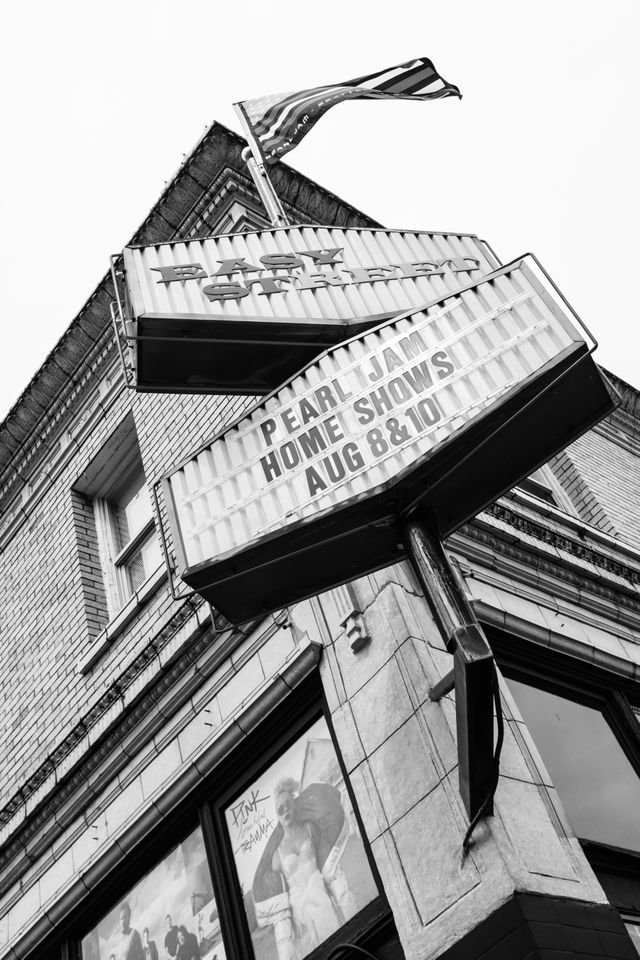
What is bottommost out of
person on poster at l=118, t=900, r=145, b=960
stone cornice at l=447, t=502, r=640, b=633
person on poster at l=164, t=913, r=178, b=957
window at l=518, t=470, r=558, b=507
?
person on poster at l=164, t=913, r=178, b=957

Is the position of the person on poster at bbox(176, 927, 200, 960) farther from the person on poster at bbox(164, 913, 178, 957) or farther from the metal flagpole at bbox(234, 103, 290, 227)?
the metal flagpole at bbox(234, 103, 290, 227)

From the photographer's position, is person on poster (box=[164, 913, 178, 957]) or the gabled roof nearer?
person on poster (box=[164, 913, 178, 957])

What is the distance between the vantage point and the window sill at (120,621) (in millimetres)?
9039

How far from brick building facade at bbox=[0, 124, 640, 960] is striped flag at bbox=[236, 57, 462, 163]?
1.08m

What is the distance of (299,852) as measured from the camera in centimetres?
647

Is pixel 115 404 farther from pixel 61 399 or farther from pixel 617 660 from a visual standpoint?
→ pixel 617 660

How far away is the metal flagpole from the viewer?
29.1ft

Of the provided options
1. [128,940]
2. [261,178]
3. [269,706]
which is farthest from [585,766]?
[261,178]

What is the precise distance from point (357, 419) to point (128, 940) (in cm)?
446

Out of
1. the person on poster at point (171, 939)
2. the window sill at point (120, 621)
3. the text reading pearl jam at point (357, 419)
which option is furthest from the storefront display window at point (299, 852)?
the window sill at point (120, 621)

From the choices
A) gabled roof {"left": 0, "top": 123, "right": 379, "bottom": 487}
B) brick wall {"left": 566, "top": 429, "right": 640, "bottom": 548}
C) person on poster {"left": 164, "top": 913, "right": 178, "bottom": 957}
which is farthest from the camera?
brick wall {"left": 566, "top": 429, "right": 640, "bottom": 548}

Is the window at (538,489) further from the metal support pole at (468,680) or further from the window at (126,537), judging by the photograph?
the metal support pole at (468,680)

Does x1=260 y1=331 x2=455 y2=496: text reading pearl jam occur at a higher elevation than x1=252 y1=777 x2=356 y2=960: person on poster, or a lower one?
higher

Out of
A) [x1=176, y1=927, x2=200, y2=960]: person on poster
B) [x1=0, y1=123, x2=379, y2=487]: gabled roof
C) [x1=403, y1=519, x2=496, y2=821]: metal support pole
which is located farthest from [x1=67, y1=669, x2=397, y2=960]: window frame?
[x1=0, y1=123, x2=379, y2=487]: gabled roof
